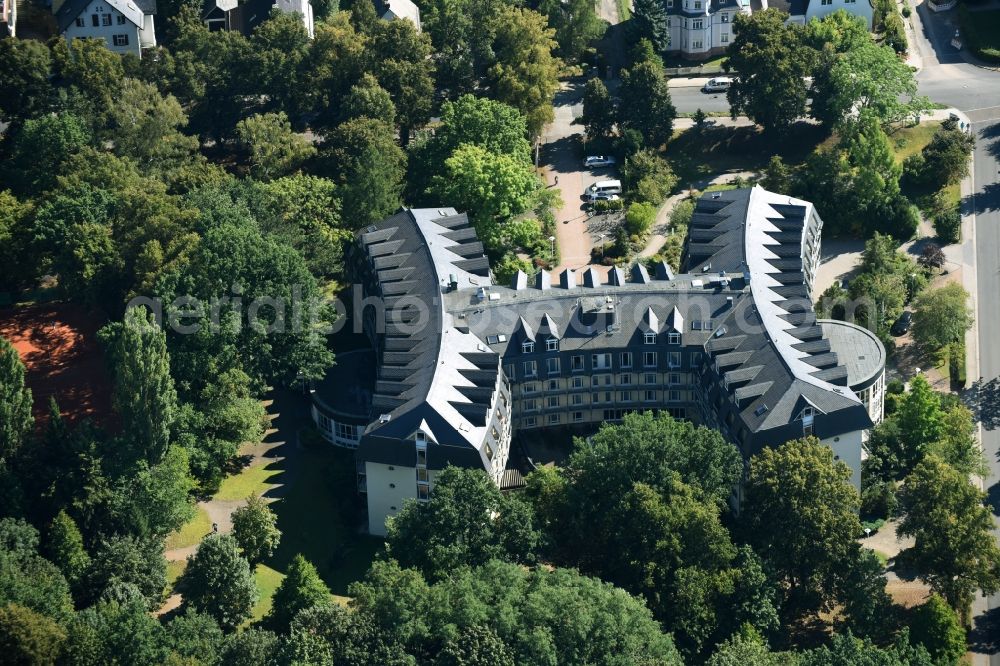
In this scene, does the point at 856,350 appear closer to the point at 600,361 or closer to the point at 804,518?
the point at 600,361

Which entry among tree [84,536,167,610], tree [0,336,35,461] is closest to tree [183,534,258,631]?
tree [84,536,167,610]

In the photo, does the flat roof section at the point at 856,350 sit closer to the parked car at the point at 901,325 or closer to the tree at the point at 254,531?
the parked car at the point at 901,325

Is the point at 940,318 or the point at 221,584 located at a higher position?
the point at 940,318

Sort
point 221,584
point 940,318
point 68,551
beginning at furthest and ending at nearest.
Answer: point 940,318, point 68,551, point 221,584

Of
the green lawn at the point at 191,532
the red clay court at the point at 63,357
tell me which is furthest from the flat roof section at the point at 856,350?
the red clay court at the point at 63,357

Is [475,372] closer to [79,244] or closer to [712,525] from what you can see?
[712,525]

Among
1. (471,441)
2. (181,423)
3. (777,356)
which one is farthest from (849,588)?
(181,423)

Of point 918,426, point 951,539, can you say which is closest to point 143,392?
point 951,539
